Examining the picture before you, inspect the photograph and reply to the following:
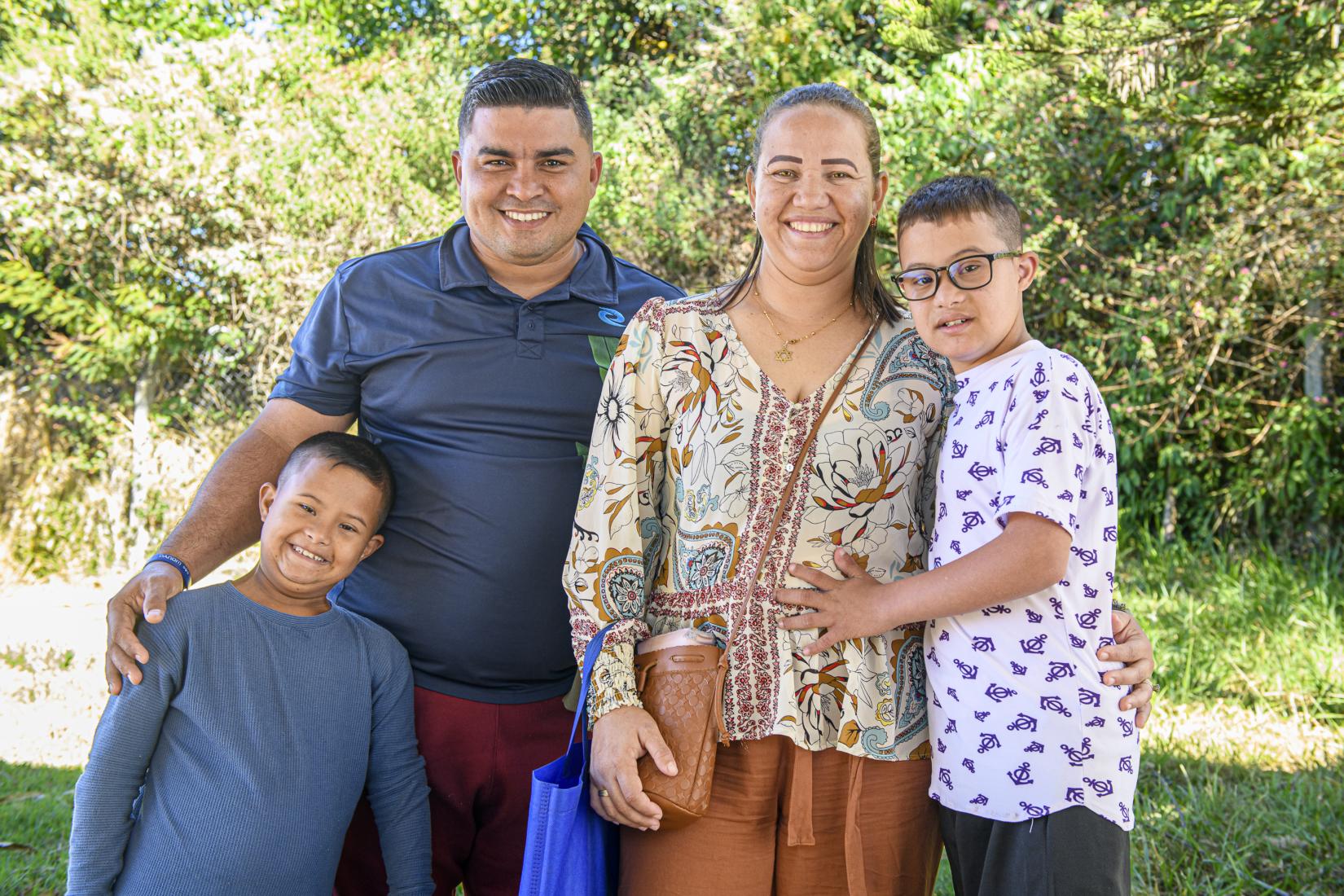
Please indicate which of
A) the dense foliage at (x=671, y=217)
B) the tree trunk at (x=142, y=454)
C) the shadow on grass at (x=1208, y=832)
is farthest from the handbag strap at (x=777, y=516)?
the tree trunk at (x=142, y=454)

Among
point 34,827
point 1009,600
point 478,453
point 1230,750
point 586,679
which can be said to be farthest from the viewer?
point 1230,750

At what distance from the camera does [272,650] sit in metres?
2.33

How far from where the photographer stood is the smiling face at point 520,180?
2.54 meters

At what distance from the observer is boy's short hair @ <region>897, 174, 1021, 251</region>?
6.87ft

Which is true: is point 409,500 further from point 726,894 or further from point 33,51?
point 33,51

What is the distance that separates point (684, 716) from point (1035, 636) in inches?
24.5

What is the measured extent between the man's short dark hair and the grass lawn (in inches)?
105

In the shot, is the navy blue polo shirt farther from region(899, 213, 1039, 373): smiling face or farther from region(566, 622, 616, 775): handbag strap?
region(899, 213, 1039, 373): smiling face

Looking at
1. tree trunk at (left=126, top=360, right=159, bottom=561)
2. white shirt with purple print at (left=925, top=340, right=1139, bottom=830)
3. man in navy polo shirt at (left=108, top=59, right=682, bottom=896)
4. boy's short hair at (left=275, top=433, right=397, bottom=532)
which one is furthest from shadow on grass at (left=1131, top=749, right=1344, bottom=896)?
tree trunk at (left=126, top=360, right=159, bottom=561)

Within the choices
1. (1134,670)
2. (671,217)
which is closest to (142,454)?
(671,217)

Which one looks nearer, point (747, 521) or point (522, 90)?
point (747, 521)

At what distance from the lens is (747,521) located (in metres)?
2.09

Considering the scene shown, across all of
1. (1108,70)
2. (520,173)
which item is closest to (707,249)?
(1108,70)

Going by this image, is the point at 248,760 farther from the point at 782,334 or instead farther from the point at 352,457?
the point at 782,334
